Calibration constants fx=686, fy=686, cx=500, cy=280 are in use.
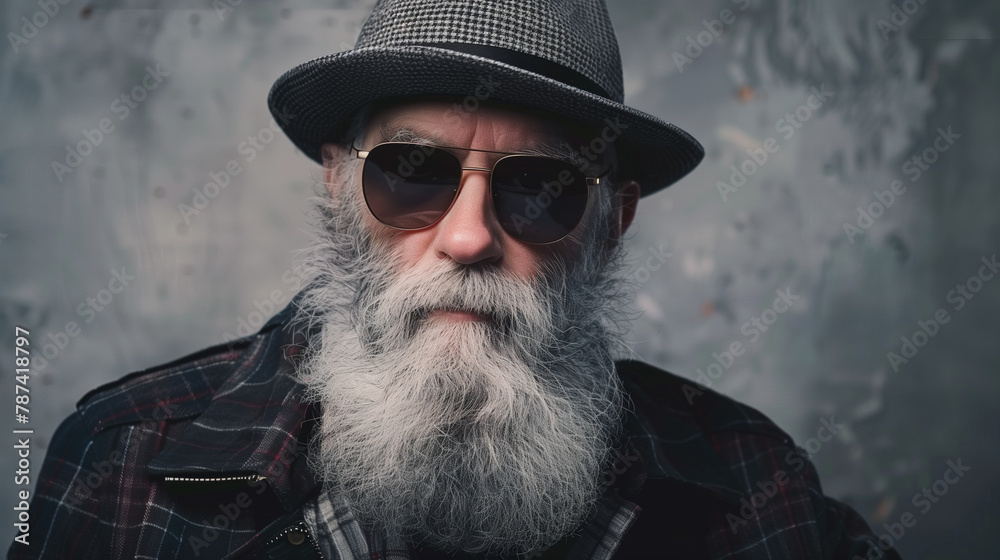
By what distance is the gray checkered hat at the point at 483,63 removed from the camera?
1.55 metres

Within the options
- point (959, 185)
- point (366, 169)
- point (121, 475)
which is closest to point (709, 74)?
point (959, 185)

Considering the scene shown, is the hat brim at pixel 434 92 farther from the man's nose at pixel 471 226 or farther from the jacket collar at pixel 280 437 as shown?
the jacket collar at pixel 280 437

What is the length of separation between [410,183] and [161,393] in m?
0.84

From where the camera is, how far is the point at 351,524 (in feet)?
5.36

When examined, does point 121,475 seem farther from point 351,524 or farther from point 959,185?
Result: point 959,185

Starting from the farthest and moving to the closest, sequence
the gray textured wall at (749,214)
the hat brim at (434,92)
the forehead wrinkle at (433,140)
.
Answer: the gray textured wall at (749,214) < the forehead wrinkle at (433,140) < the hat brim at (434,92)

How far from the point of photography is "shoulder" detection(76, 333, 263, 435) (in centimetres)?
168

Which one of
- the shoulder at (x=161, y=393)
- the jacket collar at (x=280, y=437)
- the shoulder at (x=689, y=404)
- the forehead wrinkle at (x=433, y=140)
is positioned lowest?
the shoulder at (x=161, y=393)

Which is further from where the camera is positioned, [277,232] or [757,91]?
[757,91]

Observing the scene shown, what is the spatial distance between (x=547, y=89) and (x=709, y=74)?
1.57 m

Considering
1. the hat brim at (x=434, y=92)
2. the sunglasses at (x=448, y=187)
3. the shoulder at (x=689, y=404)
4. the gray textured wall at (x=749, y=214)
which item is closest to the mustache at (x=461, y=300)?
the sunglasses at (x=448, y=187)

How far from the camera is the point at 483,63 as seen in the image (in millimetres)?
1478

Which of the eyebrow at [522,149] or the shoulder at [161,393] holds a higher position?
the eyebrow at [522,149]

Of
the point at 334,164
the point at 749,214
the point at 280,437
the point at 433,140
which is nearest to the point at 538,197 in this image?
the point at 433,140
